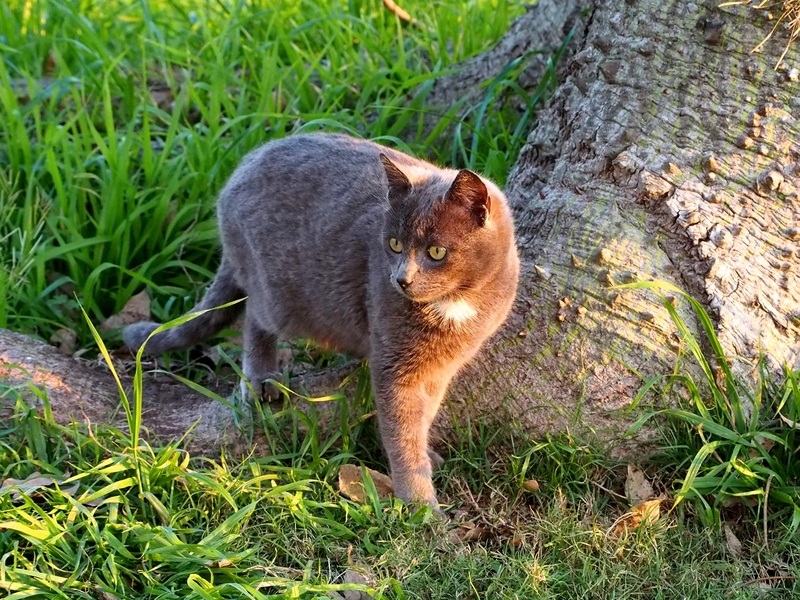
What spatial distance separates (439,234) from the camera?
7.87 feet

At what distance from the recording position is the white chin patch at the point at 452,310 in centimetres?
256

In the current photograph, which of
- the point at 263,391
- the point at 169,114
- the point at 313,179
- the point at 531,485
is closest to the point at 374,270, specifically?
the point at 313,179

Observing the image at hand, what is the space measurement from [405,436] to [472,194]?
0.77m

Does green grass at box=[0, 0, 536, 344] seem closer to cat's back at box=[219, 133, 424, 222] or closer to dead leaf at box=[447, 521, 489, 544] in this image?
cat's back at box=[219, 133, 424, 222]

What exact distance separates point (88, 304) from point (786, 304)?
8.19ft

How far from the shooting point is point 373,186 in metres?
2.79

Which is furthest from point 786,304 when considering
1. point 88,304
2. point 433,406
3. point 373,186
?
point 88,304

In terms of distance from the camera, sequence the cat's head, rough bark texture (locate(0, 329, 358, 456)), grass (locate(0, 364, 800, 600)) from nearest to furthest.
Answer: grass (locate(0, 364, 800, 600)), the cat's head, rough bark texture (locate(0, 329, 358, 456))

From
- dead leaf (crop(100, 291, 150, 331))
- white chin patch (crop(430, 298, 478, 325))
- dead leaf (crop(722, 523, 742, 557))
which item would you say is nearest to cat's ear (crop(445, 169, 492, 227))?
white chin patch (crop(430, 298, 478, 325))

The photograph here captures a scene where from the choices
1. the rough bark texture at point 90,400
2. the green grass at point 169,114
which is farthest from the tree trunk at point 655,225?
the rough bark texture at point 90,400

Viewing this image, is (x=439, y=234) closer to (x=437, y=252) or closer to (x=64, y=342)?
(x=437, y=252)

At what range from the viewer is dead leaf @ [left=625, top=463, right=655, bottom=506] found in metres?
2.56

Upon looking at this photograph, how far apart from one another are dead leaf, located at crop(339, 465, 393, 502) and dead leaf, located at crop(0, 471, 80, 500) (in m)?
0.76

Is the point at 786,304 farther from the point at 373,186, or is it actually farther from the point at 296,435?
the point at 296,435
